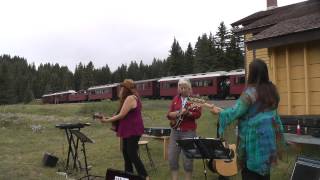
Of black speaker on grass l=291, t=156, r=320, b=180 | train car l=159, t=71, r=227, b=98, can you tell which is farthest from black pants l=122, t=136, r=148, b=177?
train car l=159, t=71, r=227, b=98

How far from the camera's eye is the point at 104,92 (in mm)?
67812

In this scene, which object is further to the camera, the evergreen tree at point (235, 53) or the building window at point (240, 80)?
the evergreen tree at point (235, 53)

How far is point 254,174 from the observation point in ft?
16.2

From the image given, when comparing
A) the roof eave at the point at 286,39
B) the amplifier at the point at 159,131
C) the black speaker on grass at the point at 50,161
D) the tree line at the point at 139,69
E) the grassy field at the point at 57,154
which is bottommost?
the grassy field at the point at 57,154

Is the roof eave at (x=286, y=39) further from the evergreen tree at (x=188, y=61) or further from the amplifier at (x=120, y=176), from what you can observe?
the evergreen tree at (x=188, y=61)

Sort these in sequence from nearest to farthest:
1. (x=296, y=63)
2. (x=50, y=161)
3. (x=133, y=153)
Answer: (x=133, y=153)
(x=296, y=63)
(x=50, y=161)

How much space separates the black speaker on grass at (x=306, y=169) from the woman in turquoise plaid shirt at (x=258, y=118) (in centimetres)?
150

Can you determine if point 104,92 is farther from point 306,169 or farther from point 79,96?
point 306,169

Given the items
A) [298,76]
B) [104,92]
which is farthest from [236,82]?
[298,76]

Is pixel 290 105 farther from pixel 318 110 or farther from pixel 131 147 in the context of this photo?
pixel 131 147

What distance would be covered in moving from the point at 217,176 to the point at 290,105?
8.28 ft

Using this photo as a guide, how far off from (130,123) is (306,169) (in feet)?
9.72

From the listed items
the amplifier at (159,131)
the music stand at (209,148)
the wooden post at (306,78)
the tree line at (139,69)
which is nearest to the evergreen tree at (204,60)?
the tree line at (139,69)

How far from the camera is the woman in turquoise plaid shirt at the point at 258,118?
4.81 meters
